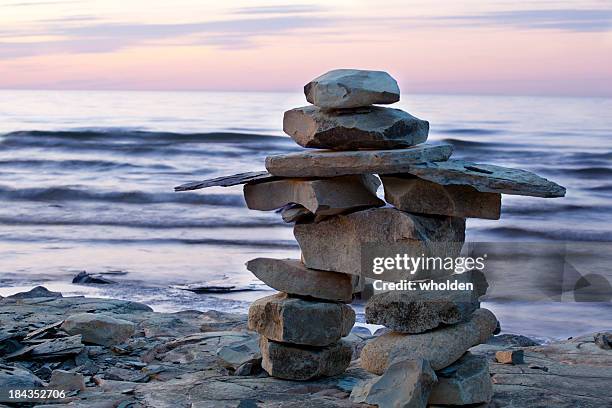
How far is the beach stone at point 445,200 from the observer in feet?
19.8

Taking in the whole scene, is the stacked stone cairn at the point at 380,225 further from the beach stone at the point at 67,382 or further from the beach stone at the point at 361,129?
the beach stone at the point at 67,382

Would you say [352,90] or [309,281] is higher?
[352,90]

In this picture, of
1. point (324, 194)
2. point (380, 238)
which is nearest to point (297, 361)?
point (380, 238)

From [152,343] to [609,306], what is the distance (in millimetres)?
6098

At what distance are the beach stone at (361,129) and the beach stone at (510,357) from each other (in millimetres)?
2060

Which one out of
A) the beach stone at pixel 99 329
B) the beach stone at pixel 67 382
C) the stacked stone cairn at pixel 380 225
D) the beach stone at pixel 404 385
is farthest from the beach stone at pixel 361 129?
the beach stone at pixel 99 329

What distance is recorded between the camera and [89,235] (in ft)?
57.0

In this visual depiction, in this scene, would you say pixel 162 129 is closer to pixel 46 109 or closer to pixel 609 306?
pixel 46 109

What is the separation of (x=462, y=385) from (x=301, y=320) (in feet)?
4.12

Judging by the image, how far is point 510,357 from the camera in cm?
740

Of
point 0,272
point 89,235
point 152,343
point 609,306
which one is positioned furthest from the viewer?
point 89,235

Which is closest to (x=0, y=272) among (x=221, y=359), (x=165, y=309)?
(x=165, y=309)

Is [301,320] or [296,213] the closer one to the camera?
[296,213]

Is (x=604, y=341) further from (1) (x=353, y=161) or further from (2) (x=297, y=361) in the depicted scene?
(1) (x=353, y=161)
